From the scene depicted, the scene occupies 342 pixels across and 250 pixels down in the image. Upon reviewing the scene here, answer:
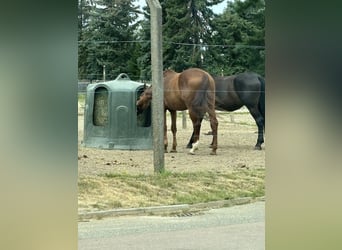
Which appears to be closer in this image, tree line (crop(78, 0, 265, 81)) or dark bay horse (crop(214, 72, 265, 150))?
tree line (crop(78, 0, 265, 81))

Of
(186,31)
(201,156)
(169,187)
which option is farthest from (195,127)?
(186,31)

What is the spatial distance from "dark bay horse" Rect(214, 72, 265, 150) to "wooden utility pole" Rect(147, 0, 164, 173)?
1.50 feet

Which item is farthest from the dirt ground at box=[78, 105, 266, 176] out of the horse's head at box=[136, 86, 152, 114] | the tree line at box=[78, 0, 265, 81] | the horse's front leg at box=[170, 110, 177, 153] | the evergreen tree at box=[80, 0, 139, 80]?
the evergreen tree at box=[80, 0, 139, 80]

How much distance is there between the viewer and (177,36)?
13.4ft

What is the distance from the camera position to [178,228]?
3754mm

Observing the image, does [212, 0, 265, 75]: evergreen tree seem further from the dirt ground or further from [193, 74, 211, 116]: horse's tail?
the dirt ground

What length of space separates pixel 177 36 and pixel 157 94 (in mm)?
635

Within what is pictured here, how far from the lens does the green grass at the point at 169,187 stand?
4.29 metres

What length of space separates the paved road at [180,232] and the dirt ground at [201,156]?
476mm

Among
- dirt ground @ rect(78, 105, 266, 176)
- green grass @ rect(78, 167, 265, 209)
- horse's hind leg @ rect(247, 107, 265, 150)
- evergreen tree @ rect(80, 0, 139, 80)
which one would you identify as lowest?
green grass @ rect(78, 167, 265, 209)

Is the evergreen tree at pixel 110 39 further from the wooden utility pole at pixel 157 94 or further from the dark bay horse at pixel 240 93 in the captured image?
the dark bay horse at pixel 240 93

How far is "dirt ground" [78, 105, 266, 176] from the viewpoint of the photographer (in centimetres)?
436
